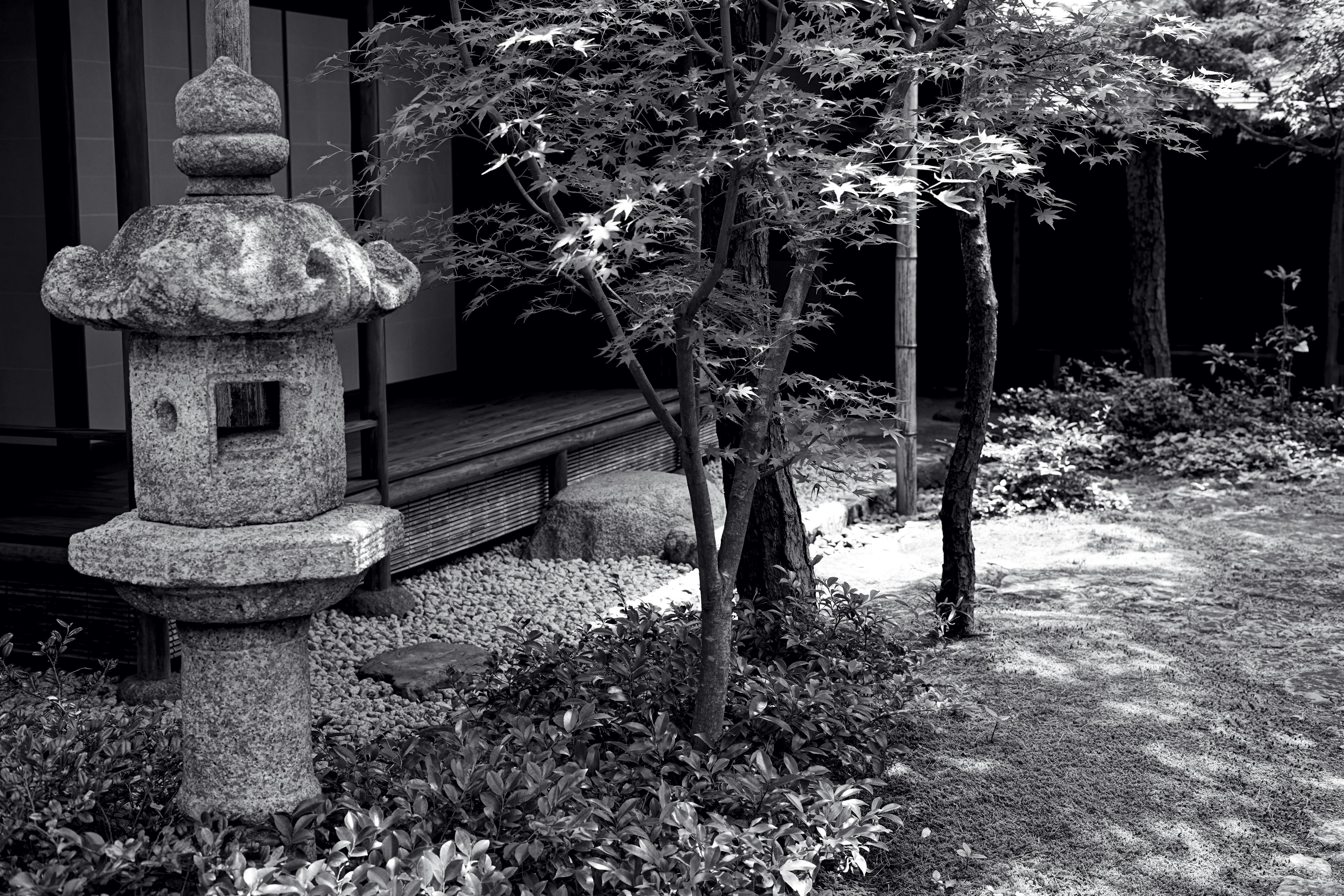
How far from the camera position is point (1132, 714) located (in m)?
5.38

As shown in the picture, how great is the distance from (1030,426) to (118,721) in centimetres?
797

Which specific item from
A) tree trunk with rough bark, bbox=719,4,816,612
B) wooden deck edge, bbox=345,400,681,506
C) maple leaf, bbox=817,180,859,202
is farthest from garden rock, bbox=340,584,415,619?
maple leaf, bbox=817,180,859,202

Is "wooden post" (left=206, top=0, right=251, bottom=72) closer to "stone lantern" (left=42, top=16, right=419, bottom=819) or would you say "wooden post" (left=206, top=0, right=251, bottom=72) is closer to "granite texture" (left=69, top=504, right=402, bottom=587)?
"stone lantern" (left=42, top=16, right=419, bottom=819)

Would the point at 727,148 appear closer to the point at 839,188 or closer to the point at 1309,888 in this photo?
the point at 839,188

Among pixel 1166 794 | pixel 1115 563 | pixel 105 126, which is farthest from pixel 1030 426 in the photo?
pixel 105 126

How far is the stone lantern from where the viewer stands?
3340 mm

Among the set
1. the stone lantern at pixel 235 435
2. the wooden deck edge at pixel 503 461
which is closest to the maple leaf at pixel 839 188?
the stone lantern at pixel 235 435

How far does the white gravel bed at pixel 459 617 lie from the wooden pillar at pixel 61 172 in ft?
6.91

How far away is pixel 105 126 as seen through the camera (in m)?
7.96

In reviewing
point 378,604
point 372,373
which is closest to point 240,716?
point 378,604

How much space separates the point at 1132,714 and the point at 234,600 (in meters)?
3.66

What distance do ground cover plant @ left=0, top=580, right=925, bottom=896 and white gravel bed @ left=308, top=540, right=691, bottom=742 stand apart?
685 millimetres

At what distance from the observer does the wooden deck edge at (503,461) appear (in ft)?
23.9

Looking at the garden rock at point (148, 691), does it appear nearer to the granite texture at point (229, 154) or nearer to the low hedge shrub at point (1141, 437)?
the granite texture at point (229, 154)
